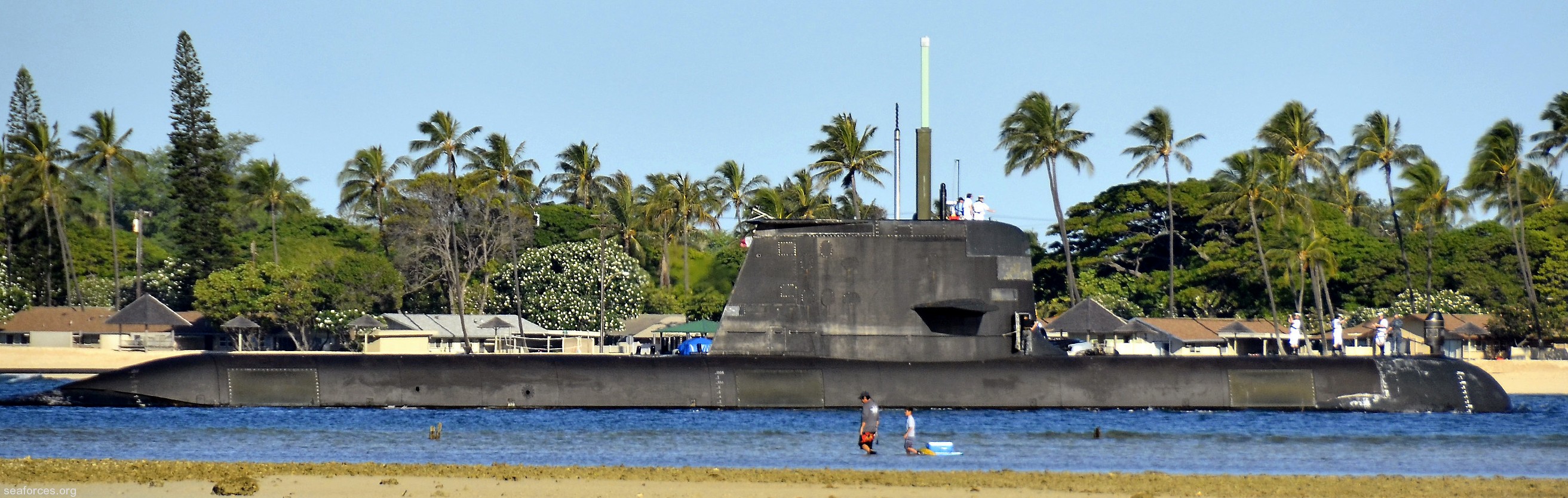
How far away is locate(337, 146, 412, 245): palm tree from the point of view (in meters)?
71.6

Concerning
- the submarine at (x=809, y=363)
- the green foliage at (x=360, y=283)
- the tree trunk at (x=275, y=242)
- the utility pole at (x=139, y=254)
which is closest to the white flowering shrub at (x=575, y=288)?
the green foliage at (x=360, y=283)

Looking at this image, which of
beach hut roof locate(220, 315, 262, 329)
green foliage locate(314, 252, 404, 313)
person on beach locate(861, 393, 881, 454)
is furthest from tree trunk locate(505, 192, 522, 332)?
person on beach locate(861, 393, 881, 454)

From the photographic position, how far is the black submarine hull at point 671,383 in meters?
21.8

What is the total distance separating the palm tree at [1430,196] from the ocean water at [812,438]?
132 feet

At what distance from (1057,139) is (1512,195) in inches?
689

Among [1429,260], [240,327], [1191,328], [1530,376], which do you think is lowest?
[1530,376]

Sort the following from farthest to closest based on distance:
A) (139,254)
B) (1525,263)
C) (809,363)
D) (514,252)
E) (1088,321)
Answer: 1. (139,254)
2. (514,252)
3. (1525,263)
4. (1088,321)
5. (809,363)

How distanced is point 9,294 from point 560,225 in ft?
74.1

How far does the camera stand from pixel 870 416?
17.1m

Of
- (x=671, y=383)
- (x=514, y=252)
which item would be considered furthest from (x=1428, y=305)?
(x=671, y=383)

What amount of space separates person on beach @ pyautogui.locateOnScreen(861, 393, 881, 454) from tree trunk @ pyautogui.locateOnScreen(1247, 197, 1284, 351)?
36.0 meters

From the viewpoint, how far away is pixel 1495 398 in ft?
77.7

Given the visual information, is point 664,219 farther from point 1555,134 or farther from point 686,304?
point 1555,134

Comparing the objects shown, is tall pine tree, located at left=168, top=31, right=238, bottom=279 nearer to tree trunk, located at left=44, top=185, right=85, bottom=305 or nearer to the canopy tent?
tree trunk, located at left=44, top=185, right=85, bottom=305
